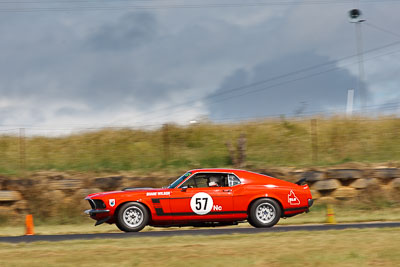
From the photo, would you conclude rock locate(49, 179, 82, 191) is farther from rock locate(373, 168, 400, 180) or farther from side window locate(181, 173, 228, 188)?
rock locate(373, 168, 400, 180)

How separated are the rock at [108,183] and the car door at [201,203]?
725cm

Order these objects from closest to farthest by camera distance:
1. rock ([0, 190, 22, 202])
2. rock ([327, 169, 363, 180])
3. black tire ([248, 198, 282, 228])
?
black tire ([248, 198, 282, 228]), rock ([0, 190, 22, 202]), rock ([327, 169, 363, 180])

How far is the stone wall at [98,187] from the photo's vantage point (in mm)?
20500

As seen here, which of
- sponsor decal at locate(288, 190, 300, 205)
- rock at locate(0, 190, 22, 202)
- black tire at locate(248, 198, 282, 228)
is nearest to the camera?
black tire at locate(248, 198, 282, 228)

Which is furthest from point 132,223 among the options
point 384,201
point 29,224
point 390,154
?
point 390,154

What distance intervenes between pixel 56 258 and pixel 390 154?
18.0 m

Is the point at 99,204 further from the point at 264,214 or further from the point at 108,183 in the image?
the point at 108,183

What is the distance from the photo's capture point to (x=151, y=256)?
30.2ft

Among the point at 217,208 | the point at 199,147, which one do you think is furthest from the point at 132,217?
the point at 199,147

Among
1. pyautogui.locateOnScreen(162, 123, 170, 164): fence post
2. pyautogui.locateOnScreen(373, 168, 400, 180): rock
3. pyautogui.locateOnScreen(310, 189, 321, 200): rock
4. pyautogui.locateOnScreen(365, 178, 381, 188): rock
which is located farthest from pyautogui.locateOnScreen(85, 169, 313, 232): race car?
pyautogui.locateOnScreen(162, 123, 170, 164): fence post

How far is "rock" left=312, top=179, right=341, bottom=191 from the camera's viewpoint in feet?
68.3

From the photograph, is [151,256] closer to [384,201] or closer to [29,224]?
[29,224]

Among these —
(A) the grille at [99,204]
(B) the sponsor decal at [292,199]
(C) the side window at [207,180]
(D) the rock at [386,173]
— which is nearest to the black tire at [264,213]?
(B) the sponsor decal at [292,199]

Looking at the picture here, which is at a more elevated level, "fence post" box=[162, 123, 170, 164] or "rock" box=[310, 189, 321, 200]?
"fence post" box=[162, 123, 170, 164]
